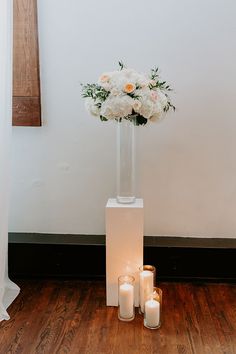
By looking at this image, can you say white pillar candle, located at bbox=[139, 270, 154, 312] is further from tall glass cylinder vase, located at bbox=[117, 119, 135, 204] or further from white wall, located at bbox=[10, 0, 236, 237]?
white wall, located at bbox=[10, 0, 236, 237]

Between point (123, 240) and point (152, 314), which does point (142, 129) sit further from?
point (152, 314)

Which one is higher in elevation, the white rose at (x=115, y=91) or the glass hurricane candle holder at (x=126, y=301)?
the white rose at (x=115, y=91)

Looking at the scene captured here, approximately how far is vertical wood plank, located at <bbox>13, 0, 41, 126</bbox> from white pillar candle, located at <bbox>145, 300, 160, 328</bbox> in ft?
4.51

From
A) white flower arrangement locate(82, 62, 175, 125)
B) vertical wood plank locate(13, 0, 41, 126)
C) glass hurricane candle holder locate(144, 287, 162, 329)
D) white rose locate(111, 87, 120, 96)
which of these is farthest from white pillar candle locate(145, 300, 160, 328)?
vertical wood plank locate(13, 0, 41, 126)

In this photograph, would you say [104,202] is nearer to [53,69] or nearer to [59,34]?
[53,69]

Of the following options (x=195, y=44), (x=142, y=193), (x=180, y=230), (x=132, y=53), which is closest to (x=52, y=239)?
(x=142, y=193)

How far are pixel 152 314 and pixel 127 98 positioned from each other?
1.14 m

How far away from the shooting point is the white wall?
8.18ft

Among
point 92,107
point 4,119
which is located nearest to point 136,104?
point 92,107

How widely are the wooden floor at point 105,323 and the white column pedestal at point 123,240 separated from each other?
0.72 feet

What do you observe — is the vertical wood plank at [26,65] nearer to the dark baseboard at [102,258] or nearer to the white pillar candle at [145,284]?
the dark baseboard at [102,258]

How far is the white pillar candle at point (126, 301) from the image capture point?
213 cm

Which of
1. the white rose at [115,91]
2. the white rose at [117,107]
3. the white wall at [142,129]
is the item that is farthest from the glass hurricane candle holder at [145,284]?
the white rose at [115,91]

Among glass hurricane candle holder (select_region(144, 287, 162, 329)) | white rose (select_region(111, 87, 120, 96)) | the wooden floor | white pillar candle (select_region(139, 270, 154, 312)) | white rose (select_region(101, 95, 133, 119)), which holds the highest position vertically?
white rose (select_region(111, 87, 120, 96))
